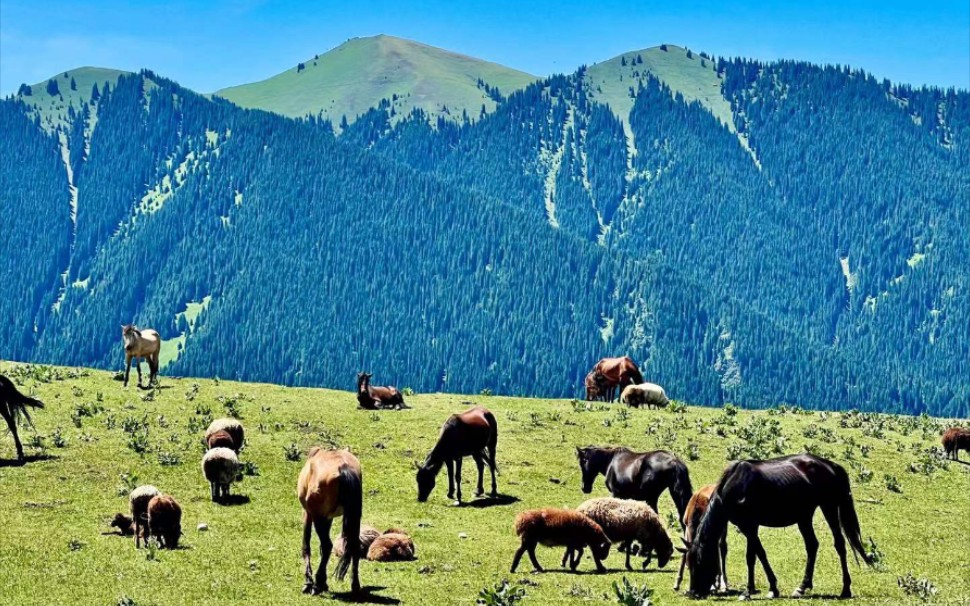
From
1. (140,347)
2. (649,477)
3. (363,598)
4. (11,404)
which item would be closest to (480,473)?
(649,477)

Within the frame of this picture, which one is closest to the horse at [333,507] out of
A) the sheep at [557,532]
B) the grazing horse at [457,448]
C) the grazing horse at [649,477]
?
the sheep at [557,532]

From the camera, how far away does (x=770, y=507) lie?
22891 millimetres

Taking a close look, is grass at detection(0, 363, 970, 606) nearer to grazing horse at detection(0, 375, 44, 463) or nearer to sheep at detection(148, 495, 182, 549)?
sheep at detection(148, 495, 182, 549)

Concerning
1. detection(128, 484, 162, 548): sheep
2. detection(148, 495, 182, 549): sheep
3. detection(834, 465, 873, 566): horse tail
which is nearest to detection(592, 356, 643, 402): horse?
detection(128, 484, 162, 548): sheep

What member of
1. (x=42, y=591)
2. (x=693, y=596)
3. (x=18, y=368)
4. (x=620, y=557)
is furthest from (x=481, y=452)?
(x=18, y=368)

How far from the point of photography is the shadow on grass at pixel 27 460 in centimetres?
3459

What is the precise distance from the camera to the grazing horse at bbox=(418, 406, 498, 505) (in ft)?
112

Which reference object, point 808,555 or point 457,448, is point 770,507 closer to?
point 808,555

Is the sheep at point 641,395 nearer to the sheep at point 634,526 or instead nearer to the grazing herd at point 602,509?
the grazing herd at point 602,509

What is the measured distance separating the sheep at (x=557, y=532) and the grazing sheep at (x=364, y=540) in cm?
367

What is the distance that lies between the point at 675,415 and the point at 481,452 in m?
17.1

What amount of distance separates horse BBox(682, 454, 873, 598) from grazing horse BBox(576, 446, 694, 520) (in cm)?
592

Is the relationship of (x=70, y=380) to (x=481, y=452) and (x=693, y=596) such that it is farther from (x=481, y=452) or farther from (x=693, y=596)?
(x=693, y=596)

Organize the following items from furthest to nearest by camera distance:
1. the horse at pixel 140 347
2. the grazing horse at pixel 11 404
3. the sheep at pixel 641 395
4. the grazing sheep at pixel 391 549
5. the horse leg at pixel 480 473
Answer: the sheep at pixel 641 395 < the horse at pixel 140 347 < the grazing horse at pixel 11 404 < the horse leg at pixel 480 473 < the grazing sheep at pixel 391 549
